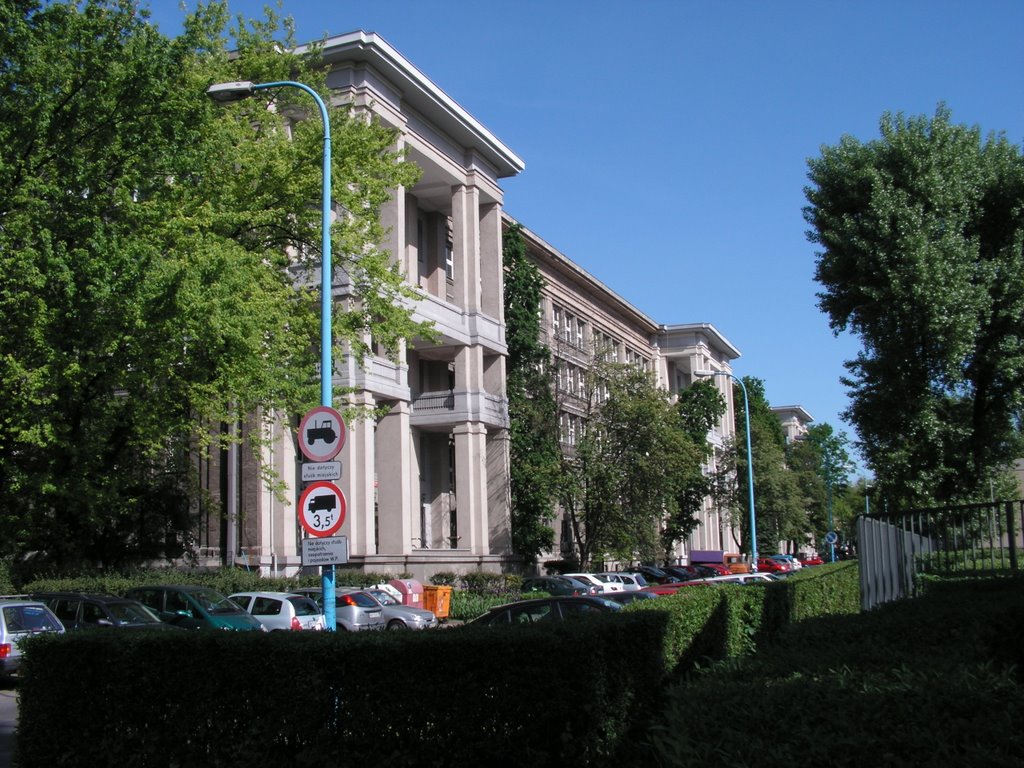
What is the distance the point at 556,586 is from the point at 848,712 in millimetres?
32435

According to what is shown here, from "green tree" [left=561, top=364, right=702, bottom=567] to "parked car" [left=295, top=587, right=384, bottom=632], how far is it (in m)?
19.7

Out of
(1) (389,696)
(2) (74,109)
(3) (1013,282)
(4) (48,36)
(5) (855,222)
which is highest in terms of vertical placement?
(4) (48,36)

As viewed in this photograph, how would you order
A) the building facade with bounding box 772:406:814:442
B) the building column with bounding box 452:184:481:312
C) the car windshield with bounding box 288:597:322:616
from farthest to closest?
the building facade with bounding box 772:406:814:442 < the building column with bounding box 452:184:481:312 < the car windshield with bounding box 288:597:322:616

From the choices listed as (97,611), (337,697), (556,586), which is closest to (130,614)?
(97,611)

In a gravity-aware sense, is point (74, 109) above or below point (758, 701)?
above

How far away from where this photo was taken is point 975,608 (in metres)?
8.92

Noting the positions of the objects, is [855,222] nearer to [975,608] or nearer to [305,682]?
[975,608]

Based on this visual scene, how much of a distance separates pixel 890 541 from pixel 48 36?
19.0 meters

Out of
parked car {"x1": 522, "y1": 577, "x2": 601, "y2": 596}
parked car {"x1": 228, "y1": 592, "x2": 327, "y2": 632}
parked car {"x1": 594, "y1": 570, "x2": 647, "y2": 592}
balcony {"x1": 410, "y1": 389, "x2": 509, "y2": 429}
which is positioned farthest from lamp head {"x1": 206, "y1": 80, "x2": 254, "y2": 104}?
balcony {"x1": 410, "y1": 389, "x2": 509, "y2": 429}

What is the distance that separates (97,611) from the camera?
65.2 feet

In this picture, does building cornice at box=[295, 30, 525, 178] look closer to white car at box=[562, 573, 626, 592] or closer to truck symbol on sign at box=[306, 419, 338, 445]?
white car at box=[562, 573, 626, 592]

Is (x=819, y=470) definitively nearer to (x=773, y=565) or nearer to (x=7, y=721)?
(x=773, y=565)

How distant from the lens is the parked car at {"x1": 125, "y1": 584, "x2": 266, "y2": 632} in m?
21.9

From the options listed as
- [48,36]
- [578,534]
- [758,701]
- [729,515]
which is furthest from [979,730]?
[729,515]
